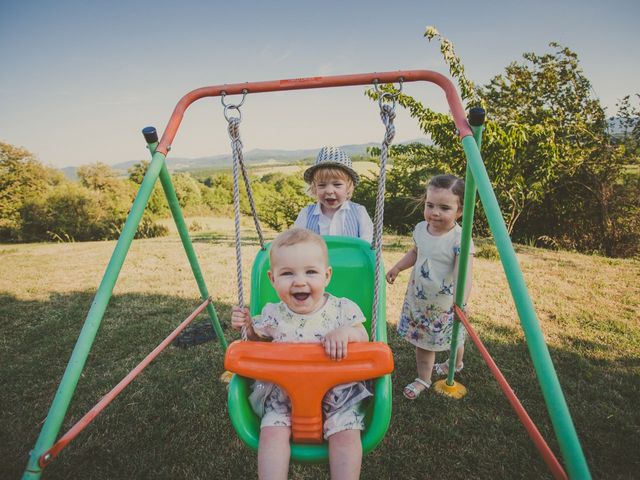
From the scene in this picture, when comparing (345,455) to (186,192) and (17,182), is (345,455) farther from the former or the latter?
(186,192)

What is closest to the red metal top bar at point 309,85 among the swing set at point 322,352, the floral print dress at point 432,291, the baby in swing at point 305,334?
the swing set at point 322,352

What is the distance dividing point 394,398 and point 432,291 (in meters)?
0.82

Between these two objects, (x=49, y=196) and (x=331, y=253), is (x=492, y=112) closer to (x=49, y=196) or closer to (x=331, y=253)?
(x=331, y=253)

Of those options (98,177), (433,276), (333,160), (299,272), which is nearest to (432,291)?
(433,276)

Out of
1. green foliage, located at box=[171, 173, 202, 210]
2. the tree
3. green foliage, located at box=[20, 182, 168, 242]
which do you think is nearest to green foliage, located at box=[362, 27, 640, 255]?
green foliage, located at box=[20, 182, 168, 242]

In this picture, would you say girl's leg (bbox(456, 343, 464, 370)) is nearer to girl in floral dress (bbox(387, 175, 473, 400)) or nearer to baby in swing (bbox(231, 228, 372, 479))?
girl in floral dress (bbox(387, 175, 473, 400))

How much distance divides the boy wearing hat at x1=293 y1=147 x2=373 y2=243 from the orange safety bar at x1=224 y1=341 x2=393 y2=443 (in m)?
1.21

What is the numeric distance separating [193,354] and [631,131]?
10.6 metres

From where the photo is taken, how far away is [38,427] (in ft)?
7.80

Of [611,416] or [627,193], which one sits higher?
[627,193]

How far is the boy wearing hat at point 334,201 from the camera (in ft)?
8.27

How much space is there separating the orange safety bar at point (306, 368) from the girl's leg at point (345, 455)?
0.08 metres

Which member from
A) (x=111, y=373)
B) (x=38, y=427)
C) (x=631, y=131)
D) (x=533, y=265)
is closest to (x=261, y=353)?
(x=38, y=427)

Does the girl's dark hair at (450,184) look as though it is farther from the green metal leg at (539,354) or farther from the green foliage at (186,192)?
the green foliage at (186,192)
